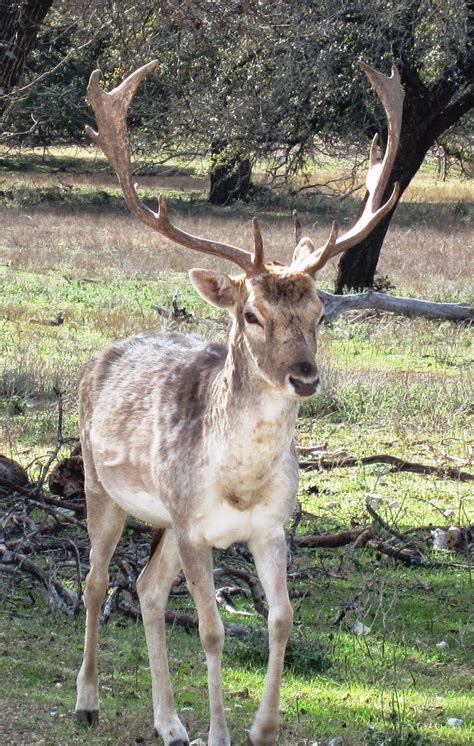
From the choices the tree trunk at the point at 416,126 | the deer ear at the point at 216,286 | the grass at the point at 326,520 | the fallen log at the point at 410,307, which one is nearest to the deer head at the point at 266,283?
the deer ear at the point at 216,286

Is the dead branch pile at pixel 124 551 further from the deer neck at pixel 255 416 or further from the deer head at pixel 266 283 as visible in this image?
the deer head at pixel 266 283

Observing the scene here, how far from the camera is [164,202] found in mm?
5445

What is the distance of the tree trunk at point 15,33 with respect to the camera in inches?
369

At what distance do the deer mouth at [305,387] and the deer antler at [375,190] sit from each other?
0.67 m

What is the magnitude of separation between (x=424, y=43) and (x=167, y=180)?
112ft

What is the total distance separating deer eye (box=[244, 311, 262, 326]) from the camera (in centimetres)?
518

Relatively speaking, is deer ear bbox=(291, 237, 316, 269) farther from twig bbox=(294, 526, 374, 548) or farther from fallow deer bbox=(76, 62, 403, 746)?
twig bbox=(294, 526, 374, 548)

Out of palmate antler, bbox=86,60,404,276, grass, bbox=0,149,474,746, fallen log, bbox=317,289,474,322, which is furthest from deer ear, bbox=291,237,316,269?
fallen log, bbox=317,289,474,322

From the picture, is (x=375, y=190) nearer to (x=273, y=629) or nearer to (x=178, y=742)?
(x=273, y=629)

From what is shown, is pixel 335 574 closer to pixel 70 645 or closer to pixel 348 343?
pixel 70 645

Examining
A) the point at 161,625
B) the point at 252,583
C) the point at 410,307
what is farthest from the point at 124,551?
the point at 410,307

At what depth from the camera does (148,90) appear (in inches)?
725

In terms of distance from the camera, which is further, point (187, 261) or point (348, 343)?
point (187, 261)

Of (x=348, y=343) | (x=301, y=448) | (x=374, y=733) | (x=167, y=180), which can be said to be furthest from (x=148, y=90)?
(x=167, y=180)
